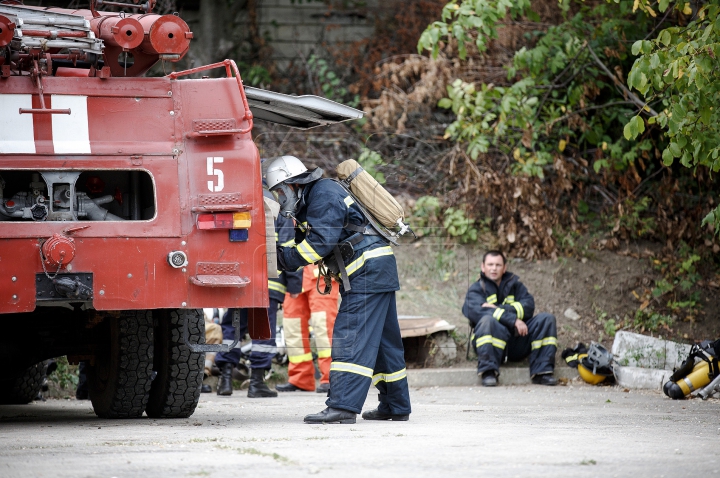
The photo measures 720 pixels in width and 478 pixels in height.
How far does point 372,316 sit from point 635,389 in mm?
4023

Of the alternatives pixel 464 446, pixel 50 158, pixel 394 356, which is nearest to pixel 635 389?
pixel 394 356

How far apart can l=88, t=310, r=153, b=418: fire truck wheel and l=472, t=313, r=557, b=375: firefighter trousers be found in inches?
150

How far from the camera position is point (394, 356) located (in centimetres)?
629

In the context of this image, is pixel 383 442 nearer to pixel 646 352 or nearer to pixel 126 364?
pixel 126 364

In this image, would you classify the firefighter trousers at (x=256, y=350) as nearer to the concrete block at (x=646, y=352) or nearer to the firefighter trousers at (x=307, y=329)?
the firefighter trousers at (x=307, y=329)

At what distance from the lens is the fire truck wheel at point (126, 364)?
6.32m

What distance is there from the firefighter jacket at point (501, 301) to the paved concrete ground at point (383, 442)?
1.94m

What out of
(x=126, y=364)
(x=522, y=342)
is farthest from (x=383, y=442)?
(x=522, y=342)

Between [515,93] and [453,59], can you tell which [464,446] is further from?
[453,59]

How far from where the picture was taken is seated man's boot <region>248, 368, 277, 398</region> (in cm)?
876

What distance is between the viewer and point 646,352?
9.79 metres

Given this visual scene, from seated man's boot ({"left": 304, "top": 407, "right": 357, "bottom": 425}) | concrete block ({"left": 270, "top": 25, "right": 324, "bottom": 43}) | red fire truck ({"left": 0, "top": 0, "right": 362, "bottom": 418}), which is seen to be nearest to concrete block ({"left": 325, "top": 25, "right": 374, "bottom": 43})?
concrete block ({"left": 270, "top": 25, "right": 324, "bottom": 43})

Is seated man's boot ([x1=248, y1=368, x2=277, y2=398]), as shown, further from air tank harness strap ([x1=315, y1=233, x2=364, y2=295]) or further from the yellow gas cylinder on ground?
the yellow gas cylinder on ground

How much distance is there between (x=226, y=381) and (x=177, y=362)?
274 centimetres
